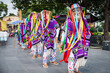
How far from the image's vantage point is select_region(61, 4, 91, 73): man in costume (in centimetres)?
371

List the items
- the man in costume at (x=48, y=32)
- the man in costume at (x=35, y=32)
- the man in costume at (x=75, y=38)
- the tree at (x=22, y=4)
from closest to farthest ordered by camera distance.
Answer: the man in costume at (x=75, y=38) → the man in costume at (x=48, y=32) → the man in costume at (x=35, y=32) → the tree at (x=22, y=4)

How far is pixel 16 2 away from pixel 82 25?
11.9m

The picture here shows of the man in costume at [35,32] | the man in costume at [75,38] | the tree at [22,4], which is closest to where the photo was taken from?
the man in costume at [75,38]

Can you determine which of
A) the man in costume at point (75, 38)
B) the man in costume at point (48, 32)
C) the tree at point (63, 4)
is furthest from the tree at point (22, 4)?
the man in costume at point (75, 38)

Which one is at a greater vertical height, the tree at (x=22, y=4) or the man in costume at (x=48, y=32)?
the tree at (x=22, y=4)

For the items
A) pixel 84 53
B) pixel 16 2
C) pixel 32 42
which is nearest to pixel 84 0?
pixel 16 2

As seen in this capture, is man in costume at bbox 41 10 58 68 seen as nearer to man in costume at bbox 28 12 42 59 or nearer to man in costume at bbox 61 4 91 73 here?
man in costume at bbox 28 12 42 59

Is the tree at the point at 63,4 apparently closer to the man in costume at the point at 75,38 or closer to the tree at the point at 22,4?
the tree at the point at 22,4

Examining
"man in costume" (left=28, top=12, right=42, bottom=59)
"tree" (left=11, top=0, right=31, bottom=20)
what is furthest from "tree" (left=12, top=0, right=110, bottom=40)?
"man in costume" (left=28, top=12, right=42, bottom=59)

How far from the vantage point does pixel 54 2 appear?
13.7 m

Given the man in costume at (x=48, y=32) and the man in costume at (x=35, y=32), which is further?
the man in costume at (x=35, y=32)

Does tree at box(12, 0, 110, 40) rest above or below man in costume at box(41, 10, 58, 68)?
above

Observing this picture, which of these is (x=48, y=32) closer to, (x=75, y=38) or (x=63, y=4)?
(x=75, y=38)

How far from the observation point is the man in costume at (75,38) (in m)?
3.71
